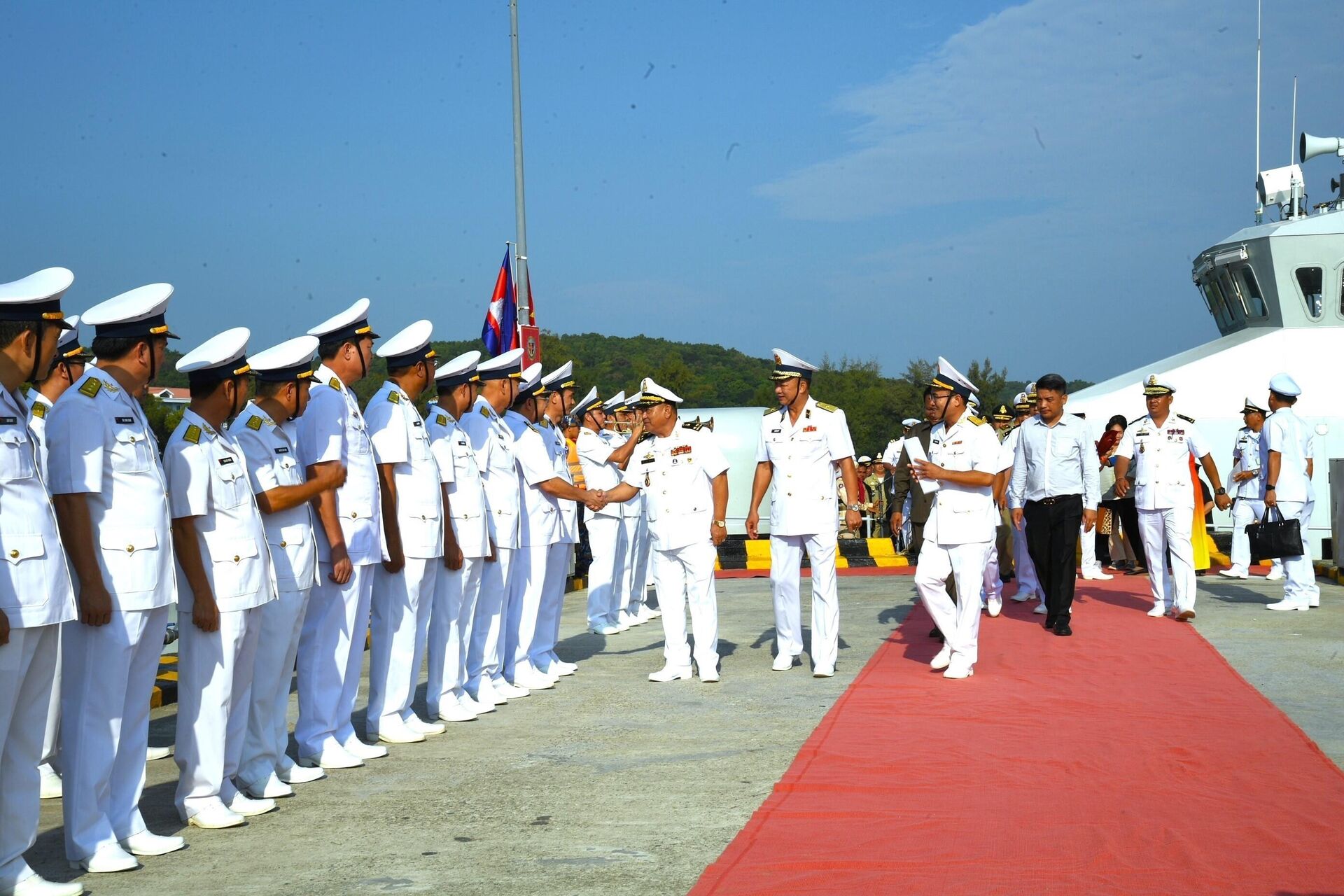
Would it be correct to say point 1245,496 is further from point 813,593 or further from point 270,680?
point 270,680

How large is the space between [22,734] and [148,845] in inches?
29.2

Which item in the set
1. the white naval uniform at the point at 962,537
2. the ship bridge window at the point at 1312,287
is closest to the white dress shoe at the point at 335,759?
the white naval uniform at the point at 962,537

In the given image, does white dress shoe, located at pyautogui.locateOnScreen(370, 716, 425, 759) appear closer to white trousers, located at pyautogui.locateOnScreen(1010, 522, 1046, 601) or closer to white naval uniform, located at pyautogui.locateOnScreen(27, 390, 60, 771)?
white naval uniform, located at pyautogui.locateOnScreen(27, 390, 60, 771)

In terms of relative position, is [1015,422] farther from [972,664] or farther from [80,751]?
[80,751]

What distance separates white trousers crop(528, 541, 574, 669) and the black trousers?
416cm

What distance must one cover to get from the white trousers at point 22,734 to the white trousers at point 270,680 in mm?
1207

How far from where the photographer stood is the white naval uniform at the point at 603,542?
36.6ft

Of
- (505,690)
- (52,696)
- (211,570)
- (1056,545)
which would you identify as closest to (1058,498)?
(1056,545)

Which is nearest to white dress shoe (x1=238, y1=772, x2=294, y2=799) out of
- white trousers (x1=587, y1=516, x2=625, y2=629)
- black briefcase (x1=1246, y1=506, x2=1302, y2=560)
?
white trousers (x1=587, y1=516, x2=625, y2=629)

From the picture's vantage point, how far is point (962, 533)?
8336mm

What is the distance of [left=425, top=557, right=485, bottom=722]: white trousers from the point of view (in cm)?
715

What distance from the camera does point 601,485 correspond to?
473 inches

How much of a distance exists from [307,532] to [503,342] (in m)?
11.3

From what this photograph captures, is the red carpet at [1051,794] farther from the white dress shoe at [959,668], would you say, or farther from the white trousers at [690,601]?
the white trousers at [690,601]
